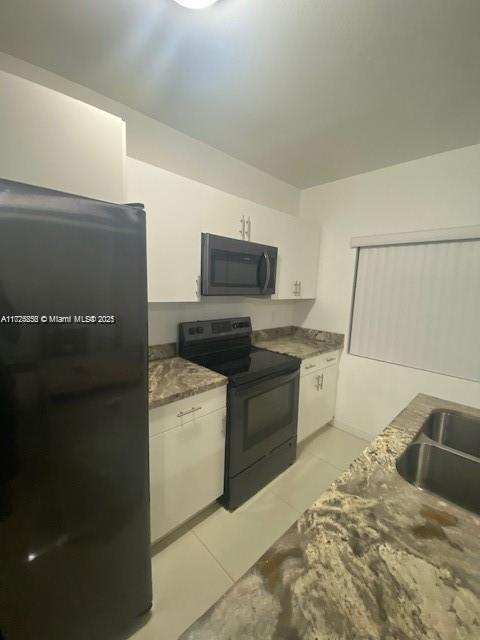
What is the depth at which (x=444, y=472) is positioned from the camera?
1067 millimetres

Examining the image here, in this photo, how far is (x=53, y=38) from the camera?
1.16m

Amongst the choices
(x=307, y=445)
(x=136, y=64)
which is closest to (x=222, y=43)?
(x=136, y=64)

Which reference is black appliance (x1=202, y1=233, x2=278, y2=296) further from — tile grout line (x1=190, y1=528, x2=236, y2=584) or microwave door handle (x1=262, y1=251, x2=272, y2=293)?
tile grout line (x1=190, y1=528, x2=236, y2=584)

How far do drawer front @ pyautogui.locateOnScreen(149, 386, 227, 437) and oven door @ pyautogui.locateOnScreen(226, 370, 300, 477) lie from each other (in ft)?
0.28

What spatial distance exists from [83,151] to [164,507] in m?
1.73

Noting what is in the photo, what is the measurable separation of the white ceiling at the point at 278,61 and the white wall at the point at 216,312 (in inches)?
48.8

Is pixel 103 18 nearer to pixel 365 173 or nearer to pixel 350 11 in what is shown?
pixel 350 11

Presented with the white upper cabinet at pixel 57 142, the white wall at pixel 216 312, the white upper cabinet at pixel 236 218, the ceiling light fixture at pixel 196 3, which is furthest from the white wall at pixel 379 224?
the white upper cabinet at pixel 57 142

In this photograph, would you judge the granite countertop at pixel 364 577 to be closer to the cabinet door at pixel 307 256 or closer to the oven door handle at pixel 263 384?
the oven door handle at pixel 263 384

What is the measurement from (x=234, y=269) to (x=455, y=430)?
5.11 ft

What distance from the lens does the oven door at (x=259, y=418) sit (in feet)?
5.41

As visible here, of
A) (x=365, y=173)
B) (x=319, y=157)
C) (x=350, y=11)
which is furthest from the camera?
(x=365, y=173)

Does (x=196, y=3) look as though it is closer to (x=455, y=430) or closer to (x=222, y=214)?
(x=222, y=214)

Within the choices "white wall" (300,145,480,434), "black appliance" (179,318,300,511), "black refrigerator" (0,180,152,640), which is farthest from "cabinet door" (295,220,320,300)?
"black refrigerator" (0,180,152,640)
